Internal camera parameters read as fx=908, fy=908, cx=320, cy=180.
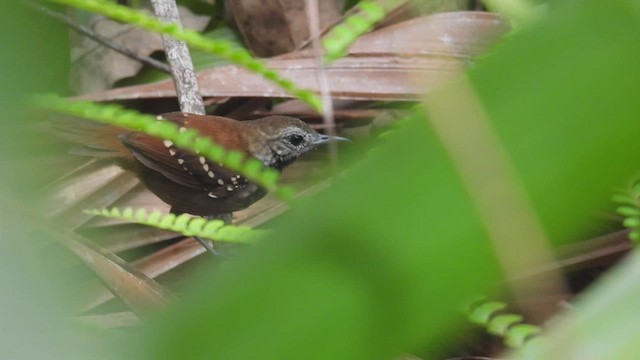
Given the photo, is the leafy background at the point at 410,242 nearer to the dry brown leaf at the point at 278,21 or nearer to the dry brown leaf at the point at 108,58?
the dry brown leaf at the point at 278,21

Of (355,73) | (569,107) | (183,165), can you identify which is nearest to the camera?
(569,107)

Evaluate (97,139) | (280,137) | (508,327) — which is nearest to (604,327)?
(508,327)

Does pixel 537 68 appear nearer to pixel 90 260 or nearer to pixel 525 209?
pixel 525 209

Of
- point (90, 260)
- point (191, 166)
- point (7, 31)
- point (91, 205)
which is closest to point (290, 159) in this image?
point (191, 166)

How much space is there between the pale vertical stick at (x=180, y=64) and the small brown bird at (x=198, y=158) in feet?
0.35

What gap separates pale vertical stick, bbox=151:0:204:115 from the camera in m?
2.30

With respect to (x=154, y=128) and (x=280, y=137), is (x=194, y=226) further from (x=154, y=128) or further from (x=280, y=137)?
(x=280, y=137)

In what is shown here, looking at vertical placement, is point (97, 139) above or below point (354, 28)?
above

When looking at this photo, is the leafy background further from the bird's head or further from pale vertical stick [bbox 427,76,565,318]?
the bird's head

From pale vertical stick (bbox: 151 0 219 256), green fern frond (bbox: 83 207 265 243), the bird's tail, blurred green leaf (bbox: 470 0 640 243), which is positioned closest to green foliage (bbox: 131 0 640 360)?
blurred green leaf (bbox: 470 0 640 243)

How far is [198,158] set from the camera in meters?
2.75

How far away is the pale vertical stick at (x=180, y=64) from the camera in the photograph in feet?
7.56

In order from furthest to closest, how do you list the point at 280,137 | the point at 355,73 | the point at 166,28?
the point at 280,137 → the point at 355,73 → the point at 166,28

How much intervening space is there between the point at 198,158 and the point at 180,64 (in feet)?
1.53
